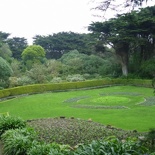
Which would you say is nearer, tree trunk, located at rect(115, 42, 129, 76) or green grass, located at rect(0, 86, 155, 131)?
green grass, located at rect(0, 86, 155, 131)

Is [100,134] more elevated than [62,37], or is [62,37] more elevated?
[62,37]

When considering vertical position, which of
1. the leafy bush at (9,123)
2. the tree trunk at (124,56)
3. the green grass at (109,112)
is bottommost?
the green grass at (109,112)

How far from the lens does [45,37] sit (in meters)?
66.1

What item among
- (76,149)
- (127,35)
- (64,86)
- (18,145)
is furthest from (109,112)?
(127,35)

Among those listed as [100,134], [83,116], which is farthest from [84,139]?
[83,116]

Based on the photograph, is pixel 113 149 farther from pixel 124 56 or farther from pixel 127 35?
pixel 124 56

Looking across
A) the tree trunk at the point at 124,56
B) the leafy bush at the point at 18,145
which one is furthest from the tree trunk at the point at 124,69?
the leafy bush at the point at 18,145

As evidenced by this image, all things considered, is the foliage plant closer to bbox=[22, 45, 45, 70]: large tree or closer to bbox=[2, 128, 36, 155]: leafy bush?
bbox=[2, 128, 36, 155]: leafy bush

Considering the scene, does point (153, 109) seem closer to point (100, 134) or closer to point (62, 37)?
point (100, 134)

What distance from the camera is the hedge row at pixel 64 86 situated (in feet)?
93.2

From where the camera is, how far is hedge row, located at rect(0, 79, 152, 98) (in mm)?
28398

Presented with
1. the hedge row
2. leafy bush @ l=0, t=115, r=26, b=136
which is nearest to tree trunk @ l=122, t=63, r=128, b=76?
the hedge row

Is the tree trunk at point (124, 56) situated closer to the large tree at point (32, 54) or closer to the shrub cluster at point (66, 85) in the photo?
the shrub cluster at point (66, 85)

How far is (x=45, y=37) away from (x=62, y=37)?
484 centimetres
